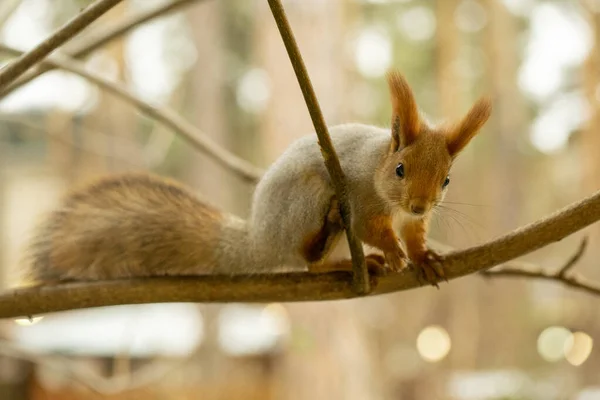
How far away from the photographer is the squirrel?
1316 mm

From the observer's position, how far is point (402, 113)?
1.30 metres

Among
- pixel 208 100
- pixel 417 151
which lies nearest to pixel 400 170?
pixel 417 151

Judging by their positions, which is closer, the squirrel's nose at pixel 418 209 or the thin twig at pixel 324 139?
the thin twig at pixel 324 139

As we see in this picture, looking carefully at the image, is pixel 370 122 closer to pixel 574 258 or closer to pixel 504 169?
pixel 504 169

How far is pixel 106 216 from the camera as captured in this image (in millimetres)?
1532

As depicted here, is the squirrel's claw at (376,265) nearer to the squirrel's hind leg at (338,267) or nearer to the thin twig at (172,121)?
the squirrel's hind leg at (338,267)

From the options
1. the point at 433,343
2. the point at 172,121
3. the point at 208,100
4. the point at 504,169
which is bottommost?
the point at 172,121

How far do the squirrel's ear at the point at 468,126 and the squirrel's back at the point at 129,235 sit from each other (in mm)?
483

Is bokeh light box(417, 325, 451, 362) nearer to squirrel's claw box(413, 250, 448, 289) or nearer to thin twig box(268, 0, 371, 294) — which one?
squirrel's claw box(413, 250, 448, 289)

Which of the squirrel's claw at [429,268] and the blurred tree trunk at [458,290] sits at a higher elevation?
the blurred tree trunk at [458,290]

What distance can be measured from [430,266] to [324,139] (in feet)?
1.29

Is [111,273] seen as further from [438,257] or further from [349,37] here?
[349,37]

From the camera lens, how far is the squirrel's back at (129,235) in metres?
1.48

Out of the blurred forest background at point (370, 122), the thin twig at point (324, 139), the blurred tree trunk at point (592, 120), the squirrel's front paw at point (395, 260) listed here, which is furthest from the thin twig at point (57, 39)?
the blurred tree trunk at point (592, 120)
